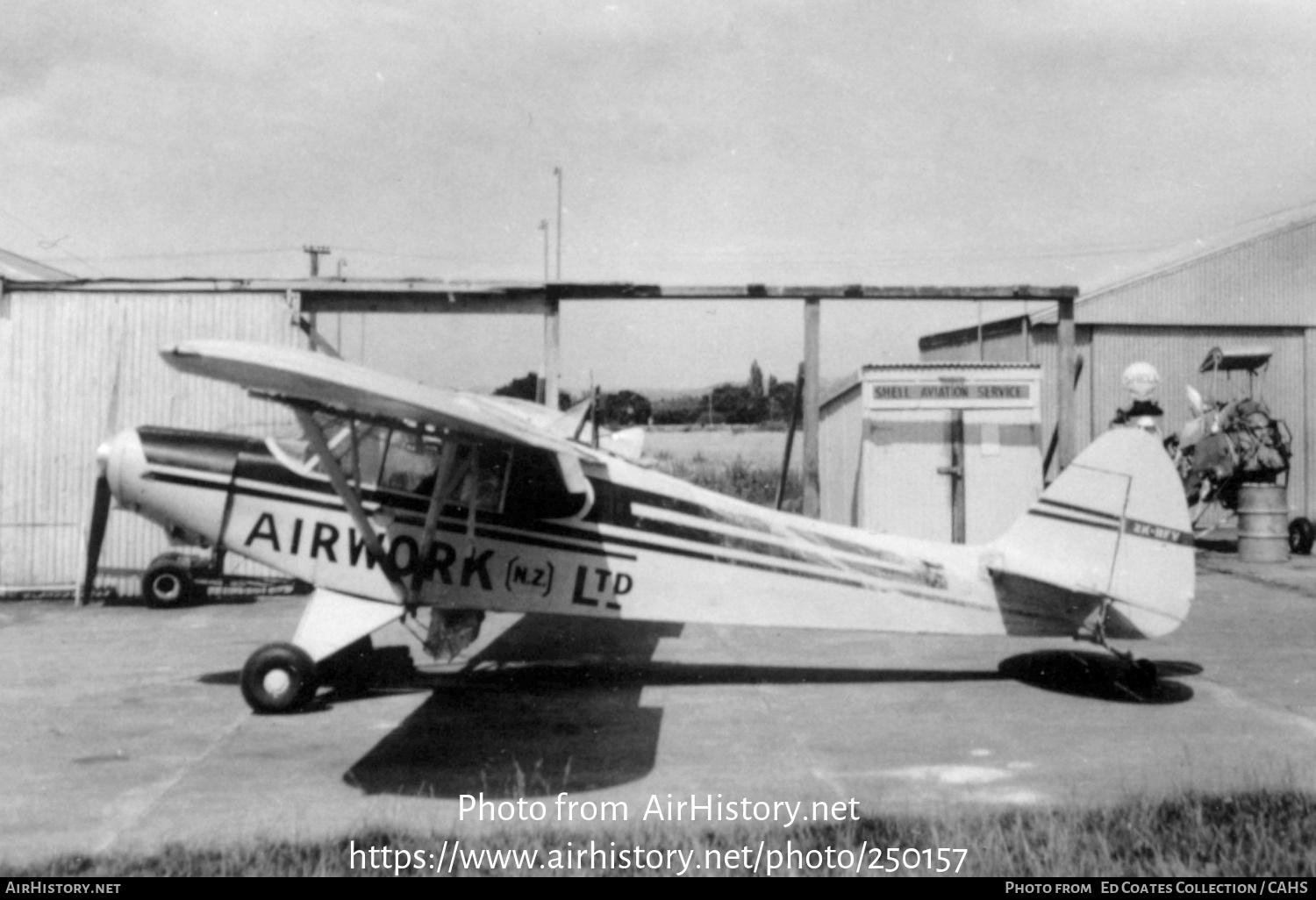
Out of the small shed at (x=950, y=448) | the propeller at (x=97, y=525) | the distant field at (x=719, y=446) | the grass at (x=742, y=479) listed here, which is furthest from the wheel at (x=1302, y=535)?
the propeller at (x=97, y=525)

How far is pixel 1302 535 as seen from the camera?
17281 millimetres

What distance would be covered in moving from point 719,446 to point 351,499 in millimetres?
38729

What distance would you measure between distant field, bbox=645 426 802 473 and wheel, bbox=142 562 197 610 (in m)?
19.2

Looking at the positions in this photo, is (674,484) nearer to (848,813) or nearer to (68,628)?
(848,813)

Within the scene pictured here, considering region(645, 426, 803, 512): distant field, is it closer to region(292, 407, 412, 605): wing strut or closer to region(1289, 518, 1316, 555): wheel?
region(292, 407, 412, 605): wing strut

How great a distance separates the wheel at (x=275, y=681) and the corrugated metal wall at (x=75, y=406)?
593cm

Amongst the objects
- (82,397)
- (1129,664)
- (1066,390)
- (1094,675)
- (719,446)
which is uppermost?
(1066,390)

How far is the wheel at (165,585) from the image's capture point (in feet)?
39.3

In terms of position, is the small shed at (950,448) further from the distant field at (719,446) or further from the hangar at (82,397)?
the distant field at (719,446)

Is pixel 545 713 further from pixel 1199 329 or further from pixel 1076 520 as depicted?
pixel 1199 329

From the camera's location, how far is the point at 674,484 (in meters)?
8.02

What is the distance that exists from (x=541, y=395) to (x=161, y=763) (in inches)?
291

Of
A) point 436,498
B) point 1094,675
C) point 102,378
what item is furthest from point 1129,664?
point 102,378

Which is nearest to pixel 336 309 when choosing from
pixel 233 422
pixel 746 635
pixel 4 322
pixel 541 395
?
pixel 233 422
